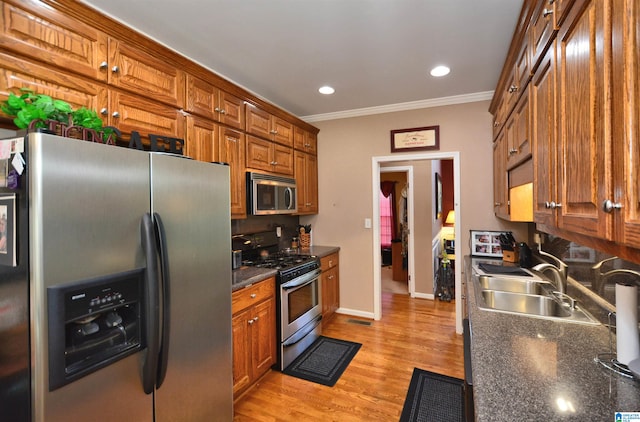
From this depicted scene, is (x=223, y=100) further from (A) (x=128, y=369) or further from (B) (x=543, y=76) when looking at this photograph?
(B) (x=543, y=76)

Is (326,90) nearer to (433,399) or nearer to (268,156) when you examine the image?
(268,156)

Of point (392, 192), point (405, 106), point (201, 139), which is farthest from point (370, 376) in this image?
point (392, 192)

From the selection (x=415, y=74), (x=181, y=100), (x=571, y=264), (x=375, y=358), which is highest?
(x=415, y=74)

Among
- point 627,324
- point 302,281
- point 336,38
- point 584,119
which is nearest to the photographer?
point 584,119

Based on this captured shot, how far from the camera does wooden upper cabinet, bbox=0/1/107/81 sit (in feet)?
4.43

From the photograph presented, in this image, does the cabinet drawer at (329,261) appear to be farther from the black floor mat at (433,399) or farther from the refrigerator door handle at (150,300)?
the refrigerator door handle at (150,300)

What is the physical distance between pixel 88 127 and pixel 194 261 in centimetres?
77

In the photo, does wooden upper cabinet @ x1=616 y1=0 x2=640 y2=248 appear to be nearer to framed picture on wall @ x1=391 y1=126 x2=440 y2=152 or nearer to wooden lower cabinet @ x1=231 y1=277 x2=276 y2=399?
wooden lower cabinet @ x1=231 y1=277 x2=276 y2=399

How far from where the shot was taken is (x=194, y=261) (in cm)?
161

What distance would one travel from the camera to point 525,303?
1879 millimetres

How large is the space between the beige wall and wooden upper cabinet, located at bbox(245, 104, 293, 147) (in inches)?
29.5

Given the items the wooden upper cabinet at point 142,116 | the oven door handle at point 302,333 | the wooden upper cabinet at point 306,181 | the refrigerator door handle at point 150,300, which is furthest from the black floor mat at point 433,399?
the wooden upper cabinet at point 142,116

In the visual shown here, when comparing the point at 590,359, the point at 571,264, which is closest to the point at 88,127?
the point at 590,359

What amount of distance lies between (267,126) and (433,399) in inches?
108
